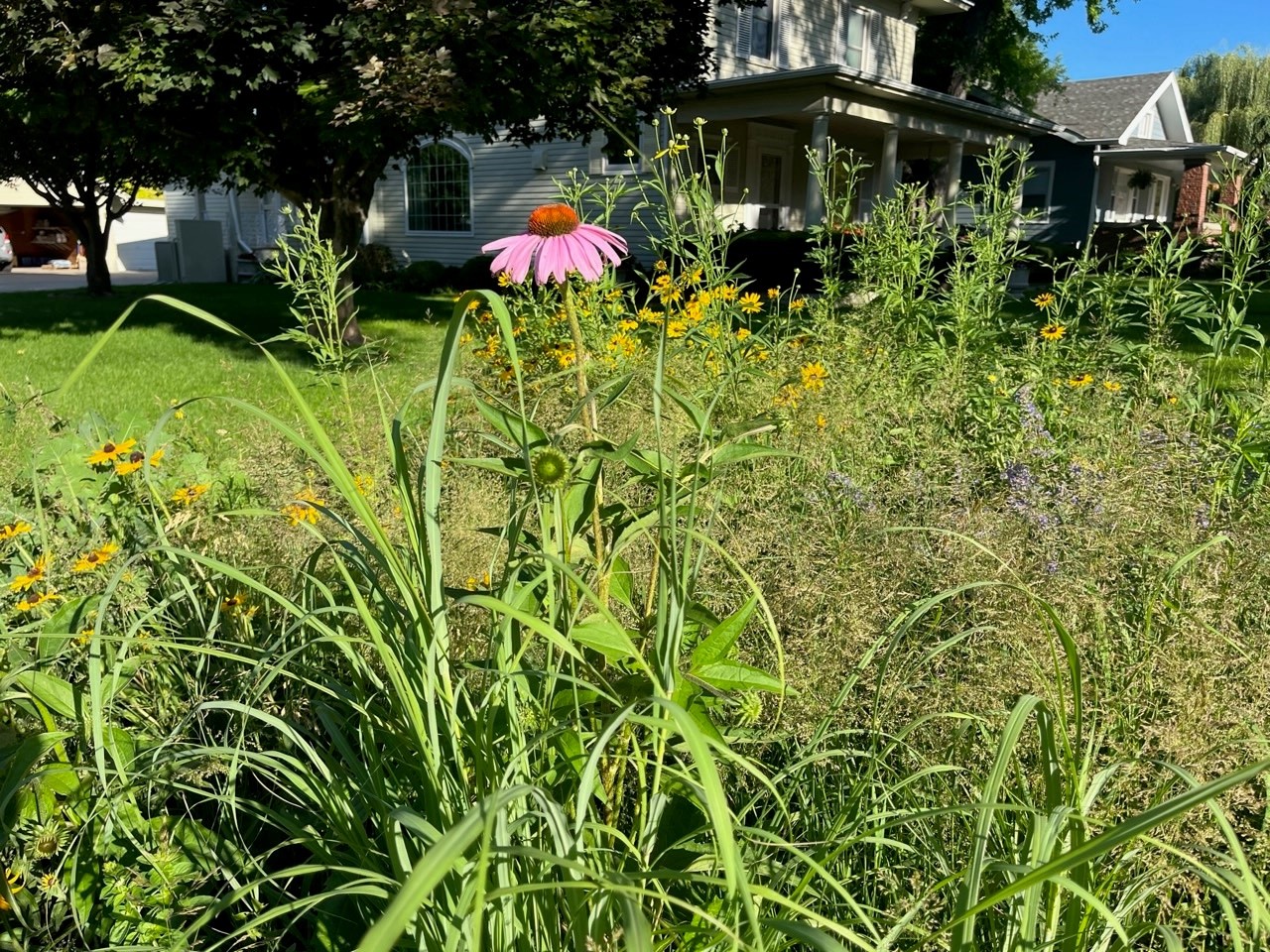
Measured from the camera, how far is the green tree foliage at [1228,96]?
34906 millimetres

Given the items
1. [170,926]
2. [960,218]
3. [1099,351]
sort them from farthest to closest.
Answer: [960,218]
[1099,351]
[170,926]

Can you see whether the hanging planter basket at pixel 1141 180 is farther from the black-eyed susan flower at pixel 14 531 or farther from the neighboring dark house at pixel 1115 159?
the black-eyed susan flower at pixel 14 531

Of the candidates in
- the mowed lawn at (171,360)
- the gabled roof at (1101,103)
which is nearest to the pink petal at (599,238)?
the mowed lawn at (171,360)

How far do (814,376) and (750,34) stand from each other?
53.3ft

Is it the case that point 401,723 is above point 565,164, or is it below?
below

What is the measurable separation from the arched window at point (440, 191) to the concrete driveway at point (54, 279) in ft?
21.9

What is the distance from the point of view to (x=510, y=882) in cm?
104

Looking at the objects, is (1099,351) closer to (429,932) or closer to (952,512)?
(952,512)

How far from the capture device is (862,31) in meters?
19.8

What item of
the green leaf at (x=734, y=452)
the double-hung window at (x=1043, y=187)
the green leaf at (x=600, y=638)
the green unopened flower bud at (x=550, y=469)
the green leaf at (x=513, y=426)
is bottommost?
the green leaf at (x=600, y=638)

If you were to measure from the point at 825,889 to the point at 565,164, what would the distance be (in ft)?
56.5

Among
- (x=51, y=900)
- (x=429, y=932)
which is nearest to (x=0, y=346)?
(x=51, y=900)

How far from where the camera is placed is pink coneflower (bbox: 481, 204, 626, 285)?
1.48m

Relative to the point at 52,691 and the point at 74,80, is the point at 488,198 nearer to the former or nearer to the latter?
the point at 74,80
